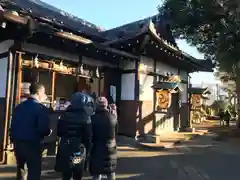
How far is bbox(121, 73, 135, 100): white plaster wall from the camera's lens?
38.3 feet

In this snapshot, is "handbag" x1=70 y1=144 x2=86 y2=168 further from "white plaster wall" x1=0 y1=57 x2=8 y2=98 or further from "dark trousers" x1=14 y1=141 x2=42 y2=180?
"white plaster wall" x1=0 y1=57 x2=8 y2=98

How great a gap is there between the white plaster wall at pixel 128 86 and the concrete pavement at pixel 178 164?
6.68ft

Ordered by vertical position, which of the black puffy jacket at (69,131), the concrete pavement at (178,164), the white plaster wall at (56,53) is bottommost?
the concrete pavement at (178,164)

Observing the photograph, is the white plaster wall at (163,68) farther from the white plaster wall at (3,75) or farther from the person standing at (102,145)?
the person standing at (102,145)

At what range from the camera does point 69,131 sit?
4551 mm

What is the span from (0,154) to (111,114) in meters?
3.54

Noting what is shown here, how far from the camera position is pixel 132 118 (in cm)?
1167

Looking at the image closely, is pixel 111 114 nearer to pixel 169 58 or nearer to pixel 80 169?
pixel 80 169

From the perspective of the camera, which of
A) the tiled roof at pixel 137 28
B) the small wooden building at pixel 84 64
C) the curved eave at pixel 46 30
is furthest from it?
the tiled roof at pixel 137 28

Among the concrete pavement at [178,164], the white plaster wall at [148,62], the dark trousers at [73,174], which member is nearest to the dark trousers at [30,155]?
the dark trousers at [73,174]

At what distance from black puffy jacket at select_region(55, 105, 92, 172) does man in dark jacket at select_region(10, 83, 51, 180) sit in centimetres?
24

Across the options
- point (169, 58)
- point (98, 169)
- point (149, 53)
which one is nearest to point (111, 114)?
point (98, 169)

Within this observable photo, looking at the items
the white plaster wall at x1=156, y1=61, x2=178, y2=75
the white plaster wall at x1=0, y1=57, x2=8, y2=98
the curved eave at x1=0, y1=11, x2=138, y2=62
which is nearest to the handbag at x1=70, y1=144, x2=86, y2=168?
the curved eave at x1=0, y1=11, x2=138, y2=62

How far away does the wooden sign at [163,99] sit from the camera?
38.0 ft
